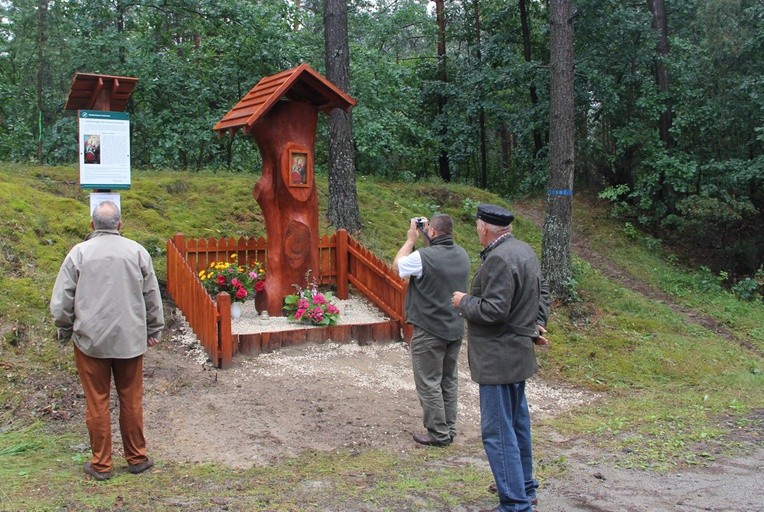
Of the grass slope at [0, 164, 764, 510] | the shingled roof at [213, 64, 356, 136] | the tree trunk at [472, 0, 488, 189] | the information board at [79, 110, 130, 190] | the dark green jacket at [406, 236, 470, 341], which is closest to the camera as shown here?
the grass slope at [0, 164, 764, 510]

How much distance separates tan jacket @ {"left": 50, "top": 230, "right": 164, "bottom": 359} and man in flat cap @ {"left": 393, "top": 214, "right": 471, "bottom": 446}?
6.64 ft

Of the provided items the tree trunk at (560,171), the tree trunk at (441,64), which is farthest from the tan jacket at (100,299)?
the tree trunk at (441,64)

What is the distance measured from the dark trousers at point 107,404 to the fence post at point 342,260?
501 cm

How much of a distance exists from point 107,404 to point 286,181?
4.49 meters

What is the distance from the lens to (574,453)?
5.77 m

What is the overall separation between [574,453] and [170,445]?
124 inches

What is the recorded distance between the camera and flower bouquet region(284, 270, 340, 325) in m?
8.40

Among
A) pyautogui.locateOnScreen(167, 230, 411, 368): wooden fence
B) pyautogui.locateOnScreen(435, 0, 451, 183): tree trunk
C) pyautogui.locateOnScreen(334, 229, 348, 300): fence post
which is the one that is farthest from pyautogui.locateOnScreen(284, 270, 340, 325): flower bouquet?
pyautogui.locateOnScreen(435, 0, 451, 183): tree trunk

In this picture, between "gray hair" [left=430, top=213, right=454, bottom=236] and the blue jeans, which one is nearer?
the blue jeans

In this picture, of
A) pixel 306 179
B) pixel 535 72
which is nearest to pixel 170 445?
pixel 306 179

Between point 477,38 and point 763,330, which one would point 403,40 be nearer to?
point 477,38

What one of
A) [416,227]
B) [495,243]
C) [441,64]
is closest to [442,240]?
[416,227]

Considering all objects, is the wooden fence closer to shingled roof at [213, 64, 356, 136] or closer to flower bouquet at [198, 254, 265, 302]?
flower bouquet at [198, 254, 265, 302]

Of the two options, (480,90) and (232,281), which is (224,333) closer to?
(232,281)
